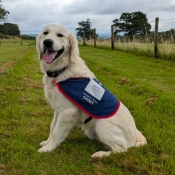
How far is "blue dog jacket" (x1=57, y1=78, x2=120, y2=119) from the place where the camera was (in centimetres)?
321

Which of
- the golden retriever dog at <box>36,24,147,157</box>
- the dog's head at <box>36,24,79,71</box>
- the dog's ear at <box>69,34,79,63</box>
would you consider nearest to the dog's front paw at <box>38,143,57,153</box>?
the golden retriever dog at <box>36,24,147,157</box>

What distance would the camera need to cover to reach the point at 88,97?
322 centimetres

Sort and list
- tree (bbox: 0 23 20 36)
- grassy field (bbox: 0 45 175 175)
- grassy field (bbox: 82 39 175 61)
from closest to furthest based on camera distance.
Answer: grassy field (bbox: 0 45 175 175) → grassy field (bbox: 82 39 175 61) → tree (bbox: 0 23 20 36)

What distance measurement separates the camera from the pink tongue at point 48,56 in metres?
3.30

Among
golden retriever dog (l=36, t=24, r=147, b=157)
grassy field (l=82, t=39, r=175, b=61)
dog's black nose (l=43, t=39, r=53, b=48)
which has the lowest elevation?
grassy field (l=82, t=39, r=175, b=61)

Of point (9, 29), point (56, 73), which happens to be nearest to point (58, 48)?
point (56, 73)

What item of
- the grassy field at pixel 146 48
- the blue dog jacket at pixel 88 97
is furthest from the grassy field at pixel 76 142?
the grassy field at pixel 146 48

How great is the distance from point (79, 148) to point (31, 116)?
1.53 m

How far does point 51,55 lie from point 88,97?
735 millimetres

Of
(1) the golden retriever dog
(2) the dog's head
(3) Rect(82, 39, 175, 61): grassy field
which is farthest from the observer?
(3) Rect(82, 39, 175, 61): grassy field

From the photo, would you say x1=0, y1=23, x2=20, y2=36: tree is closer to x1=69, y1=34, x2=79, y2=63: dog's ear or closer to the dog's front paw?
x1=69, y1=34, x2=79, y2=63: dog's ear

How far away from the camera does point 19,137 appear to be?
3.57m

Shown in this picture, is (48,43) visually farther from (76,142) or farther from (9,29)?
(9,29)

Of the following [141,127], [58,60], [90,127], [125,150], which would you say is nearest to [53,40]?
[58,60]
